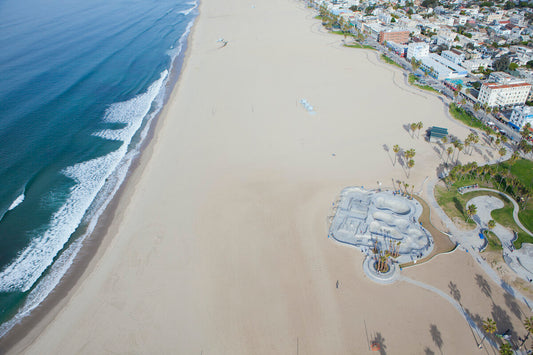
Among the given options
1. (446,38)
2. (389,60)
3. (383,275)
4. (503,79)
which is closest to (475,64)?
(503,79)

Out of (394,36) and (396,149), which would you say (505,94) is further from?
(394,36)

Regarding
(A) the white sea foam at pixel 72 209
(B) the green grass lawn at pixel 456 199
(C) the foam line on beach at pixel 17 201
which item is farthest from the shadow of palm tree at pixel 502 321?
(C) the foam line on beach at pixel 17 201

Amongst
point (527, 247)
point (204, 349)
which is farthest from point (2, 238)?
point (527, 247)

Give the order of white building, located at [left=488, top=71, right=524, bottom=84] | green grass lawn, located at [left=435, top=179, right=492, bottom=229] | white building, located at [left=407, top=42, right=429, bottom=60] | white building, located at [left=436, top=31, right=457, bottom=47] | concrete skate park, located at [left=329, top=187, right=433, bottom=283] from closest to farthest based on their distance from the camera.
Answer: concrete skate park, located at [left=329, top=187, right=433, bottom=283], green grass lawn, located at [left=435, top=179, right=492, bottom=229], white building, located at [left=488, top=71, right=524, bottom=84], white building, located at [left=407, top=42, right=429, bottom=60], white building, located at [left=436, top=31, right=457, bottom=47]

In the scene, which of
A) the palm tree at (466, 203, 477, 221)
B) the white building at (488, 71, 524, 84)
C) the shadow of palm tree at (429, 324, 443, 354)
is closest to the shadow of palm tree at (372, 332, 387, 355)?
the shadow of palm tree at (429, 324, 443, 354)

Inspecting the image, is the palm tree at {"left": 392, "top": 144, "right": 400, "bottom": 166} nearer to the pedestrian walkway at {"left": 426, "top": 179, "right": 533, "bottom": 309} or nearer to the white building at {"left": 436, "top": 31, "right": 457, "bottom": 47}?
the pedestrian walkway at {"left": 426, "top": 179, "right": 533, "bottom": 309}
